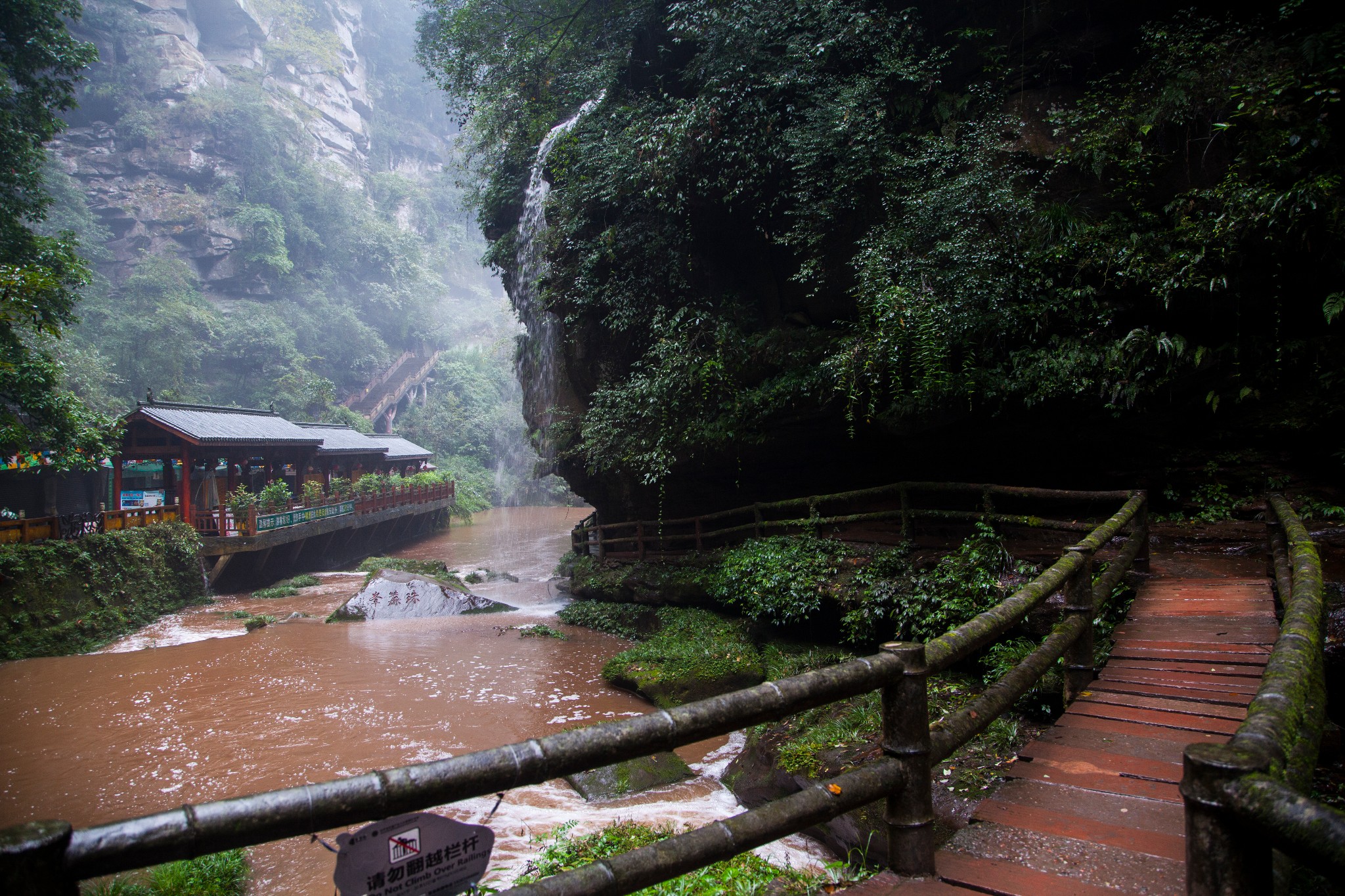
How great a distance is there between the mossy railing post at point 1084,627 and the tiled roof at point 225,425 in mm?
21226

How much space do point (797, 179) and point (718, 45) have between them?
9.00ft

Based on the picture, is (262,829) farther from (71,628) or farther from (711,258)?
(71,628)

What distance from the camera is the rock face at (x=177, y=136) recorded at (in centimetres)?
4041

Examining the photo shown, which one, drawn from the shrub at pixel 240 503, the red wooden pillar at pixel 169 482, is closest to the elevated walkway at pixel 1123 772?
the shrub at pixel 240 503

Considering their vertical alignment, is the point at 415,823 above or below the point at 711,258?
below

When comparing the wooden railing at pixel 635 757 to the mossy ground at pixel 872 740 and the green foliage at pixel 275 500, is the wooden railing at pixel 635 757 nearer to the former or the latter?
the mossy ground at pixel 872 740

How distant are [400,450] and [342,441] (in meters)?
5.78

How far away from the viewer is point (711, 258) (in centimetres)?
1245

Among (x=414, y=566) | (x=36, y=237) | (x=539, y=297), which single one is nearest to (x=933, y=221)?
(x=539, y=297)

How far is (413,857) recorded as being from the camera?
5.45 feet

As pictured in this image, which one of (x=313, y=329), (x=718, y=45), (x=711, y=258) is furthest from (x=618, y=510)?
(x=313, y=329)

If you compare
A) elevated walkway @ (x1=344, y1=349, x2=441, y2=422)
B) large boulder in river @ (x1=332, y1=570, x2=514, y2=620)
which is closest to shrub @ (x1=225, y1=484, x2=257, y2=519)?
large boulder in river @ (x1=332, y1=570, x2=514, y2=620)

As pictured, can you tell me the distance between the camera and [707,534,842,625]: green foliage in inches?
335

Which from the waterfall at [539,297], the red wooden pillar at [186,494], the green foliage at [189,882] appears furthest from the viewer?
the red wooden pillar at [186,494]
